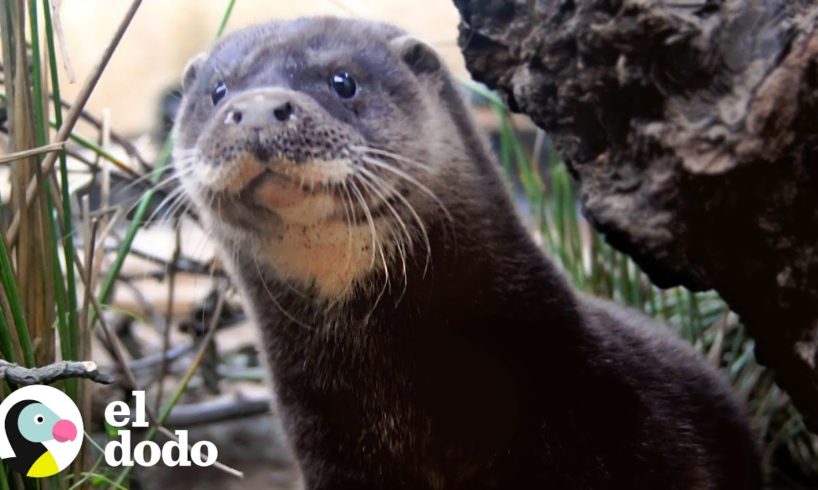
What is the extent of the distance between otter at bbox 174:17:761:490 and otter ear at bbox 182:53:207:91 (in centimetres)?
8

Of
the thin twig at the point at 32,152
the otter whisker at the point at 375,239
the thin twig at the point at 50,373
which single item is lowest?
the thin twig at the point at 50,373

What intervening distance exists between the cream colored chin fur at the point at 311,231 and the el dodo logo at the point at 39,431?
434 mm

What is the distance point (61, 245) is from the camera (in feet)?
5.92

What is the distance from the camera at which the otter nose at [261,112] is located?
5.36 feet

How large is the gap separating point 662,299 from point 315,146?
1.73 m

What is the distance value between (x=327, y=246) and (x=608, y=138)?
0.57m

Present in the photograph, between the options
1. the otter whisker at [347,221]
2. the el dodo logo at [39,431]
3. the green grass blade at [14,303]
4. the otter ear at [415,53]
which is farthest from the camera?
the otter ear at [415,53]

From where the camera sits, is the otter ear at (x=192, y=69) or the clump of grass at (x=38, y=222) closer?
the clump of grass at (x=38, y=222)

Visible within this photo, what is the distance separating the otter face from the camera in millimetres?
1664

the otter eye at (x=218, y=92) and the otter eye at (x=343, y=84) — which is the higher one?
the otter eye at (x=343, y=84)

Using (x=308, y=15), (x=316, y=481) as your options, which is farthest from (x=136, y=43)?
(x=316, y=481)

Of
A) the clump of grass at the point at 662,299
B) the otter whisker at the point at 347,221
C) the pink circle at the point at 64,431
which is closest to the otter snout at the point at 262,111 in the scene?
the otter whisker at the point at 347,221

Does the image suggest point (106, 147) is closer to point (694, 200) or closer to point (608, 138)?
point (608, 138)

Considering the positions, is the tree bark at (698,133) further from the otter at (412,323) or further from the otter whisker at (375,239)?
the otter whisker at (375,239)
